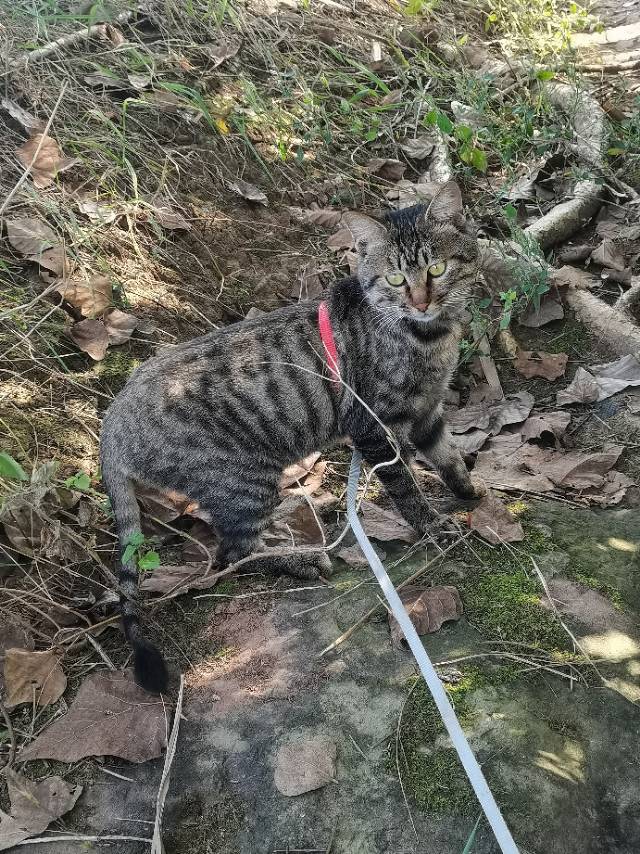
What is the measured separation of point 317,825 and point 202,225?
3268 mm

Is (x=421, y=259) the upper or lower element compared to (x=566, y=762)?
upper

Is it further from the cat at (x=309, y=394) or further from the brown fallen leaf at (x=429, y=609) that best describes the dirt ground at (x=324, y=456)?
the cat at (x=309, y=394)

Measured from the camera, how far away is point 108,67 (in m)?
4.25

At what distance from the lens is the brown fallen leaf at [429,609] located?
225 cm

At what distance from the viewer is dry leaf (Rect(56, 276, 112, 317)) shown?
3.41 meters

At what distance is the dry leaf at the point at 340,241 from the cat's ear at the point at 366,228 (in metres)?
1.37

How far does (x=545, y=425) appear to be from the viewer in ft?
10.6

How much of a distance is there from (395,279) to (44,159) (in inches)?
83.2

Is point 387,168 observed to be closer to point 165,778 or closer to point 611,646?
point 611,646

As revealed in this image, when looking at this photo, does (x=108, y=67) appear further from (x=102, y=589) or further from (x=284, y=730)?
(x=284, y=730)

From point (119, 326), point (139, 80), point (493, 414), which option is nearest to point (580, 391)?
point (493, 414)

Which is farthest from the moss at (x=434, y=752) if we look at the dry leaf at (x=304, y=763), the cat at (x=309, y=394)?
the cat at (x=309, y=394)

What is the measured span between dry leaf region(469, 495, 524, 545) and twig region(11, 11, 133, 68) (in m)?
3.60

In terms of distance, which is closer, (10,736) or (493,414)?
(10,736)
